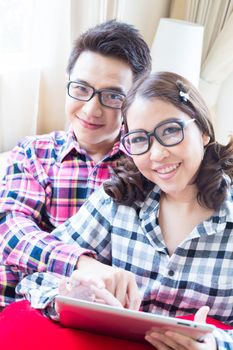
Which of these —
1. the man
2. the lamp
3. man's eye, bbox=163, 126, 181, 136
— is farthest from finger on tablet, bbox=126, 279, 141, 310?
the lamp

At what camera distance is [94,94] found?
1277 millimetres

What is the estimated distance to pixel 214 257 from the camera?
1070 millimetres

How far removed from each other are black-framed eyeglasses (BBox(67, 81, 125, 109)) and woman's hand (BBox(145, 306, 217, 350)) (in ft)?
2.12

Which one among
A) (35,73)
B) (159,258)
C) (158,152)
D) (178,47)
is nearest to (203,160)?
(158,152)

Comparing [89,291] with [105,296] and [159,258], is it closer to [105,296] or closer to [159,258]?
[105,296]

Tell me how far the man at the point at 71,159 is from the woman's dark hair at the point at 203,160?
180mm

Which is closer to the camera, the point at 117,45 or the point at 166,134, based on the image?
the point at 166,134

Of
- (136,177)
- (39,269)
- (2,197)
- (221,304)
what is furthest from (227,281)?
(2,197)

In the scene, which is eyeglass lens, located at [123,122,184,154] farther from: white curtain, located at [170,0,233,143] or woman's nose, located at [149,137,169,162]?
white curtain, located at [170,0,233,143]

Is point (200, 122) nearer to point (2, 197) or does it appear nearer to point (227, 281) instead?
point (227, 281)

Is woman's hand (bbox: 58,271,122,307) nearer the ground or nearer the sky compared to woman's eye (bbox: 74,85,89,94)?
nearer the ground

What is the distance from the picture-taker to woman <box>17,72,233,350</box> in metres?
1.03

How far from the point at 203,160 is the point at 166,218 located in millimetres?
176

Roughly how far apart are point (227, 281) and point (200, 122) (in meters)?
0.38
